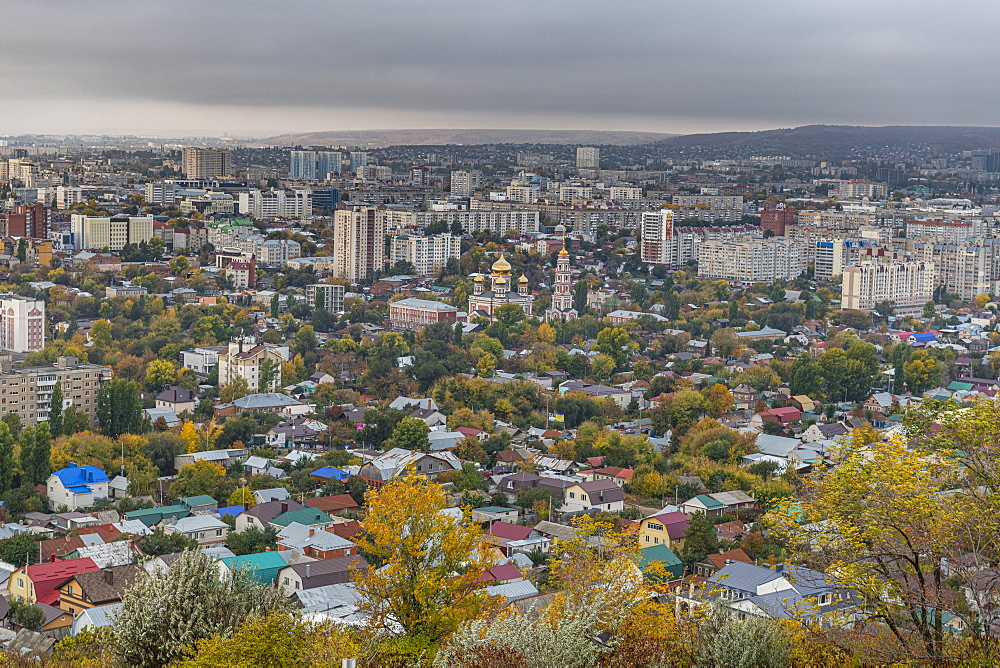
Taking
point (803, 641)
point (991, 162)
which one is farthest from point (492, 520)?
point (991, 162)

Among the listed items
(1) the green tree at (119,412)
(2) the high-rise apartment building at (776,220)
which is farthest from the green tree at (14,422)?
(2) the high-rise apartment building at (776,220)

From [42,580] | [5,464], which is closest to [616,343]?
[5,464]

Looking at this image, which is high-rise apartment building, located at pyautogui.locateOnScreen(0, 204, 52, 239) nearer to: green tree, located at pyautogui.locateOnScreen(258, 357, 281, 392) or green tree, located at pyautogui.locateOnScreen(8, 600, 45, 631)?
green tree, located at pyautogui.locateOnScreen(258, 357, 281, 392)

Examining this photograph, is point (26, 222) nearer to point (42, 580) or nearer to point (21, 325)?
point (21, 325)

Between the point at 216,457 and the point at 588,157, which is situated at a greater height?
the point at 588,157

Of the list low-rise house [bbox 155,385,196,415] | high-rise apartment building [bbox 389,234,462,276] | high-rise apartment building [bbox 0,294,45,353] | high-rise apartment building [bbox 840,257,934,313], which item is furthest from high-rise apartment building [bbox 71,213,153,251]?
high-rise apartment building [bbox 840,257,934,313]

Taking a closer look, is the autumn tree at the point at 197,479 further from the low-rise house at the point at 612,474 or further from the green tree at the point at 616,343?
the green tree at the point at 616,343

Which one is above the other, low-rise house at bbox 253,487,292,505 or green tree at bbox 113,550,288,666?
green tree at bbox 113,550,288,666

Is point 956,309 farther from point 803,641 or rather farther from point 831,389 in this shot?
point 803,641
